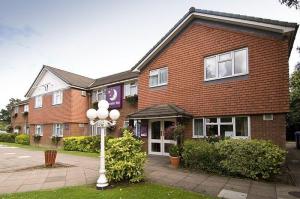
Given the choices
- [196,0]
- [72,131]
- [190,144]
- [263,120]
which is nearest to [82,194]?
[190,144]

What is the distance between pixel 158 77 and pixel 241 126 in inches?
265

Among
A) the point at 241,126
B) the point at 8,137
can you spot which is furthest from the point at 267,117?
the point at 8,137

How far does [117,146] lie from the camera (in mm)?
9859

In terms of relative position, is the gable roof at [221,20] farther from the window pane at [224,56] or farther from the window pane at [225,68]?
the window pane at [225,68]

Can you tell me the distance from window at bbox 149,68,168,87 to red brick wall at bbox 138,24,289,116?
36 cm

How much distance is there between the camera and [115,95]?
2336cm

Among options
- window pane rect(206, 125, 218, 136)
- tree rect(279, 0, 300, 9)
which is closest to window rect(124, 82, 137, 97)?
window pane rect(206, 125, 218, 136)

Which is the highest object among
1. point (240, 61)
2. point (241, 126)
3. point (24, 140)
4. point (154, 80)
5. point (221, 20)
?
point (221, 20)

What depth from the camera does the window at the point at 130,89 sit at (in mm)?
21936

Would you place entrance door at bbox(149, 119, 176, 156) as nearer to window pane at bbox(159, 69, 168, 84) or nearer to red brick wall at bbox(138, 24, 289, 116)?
red brick wall at bbox(138, 24, 289, 116)

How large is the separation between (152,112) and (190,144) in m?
4.33

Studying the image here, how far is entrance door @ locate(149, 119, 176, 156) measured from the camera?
16.7 metres

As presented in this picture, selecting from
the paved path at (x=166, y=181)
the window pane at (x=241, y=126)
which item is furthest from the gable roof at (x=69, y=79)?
the window pane at (x=241, y=126)

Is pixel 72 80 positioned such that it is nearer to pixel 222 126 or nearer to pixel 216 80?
pixel 216 80
